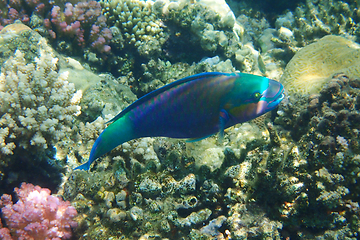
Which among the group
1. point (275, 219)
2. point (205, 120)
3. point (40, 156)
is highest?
point (205, 120)

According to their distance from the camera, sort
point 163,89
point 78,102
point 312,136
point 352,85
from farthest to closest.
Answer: point 78,102 → point 352,85 → point 312,136 → point 163,89

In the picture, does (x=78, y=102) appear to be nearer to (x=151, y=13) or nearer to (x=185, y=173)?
(x=185, y=173)

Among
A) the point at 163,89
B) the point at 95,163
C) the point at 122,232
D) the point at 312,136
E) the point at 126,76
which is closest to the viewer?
the point at 163,89

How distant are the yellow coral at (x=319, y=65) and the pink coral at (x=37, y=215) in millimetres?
4507

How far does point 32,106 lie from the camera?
3.08m

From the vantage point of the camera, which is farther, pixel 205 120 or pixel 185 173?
pixel 185 173

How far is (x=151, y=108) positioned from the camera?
2018 millimetres

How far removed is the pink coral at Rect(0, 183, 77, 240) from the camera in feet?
8.42

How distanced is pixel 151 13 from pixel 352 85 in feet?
15.4

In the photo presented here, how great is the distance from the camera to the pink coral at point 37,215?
2.57 metres

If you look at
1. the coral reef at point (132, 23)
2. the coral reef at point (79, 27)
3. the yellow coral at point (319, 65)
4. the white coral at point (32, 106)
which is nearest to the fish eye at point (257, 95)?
the yellow coral at point (319, 65)

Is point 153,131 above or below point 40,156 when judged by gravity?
above

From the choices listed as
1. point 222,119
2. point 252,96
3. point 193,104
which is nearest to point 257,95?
point 252,96

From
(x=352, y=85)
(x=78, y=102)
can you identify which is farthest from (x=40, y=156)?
(x=352, y=85)
